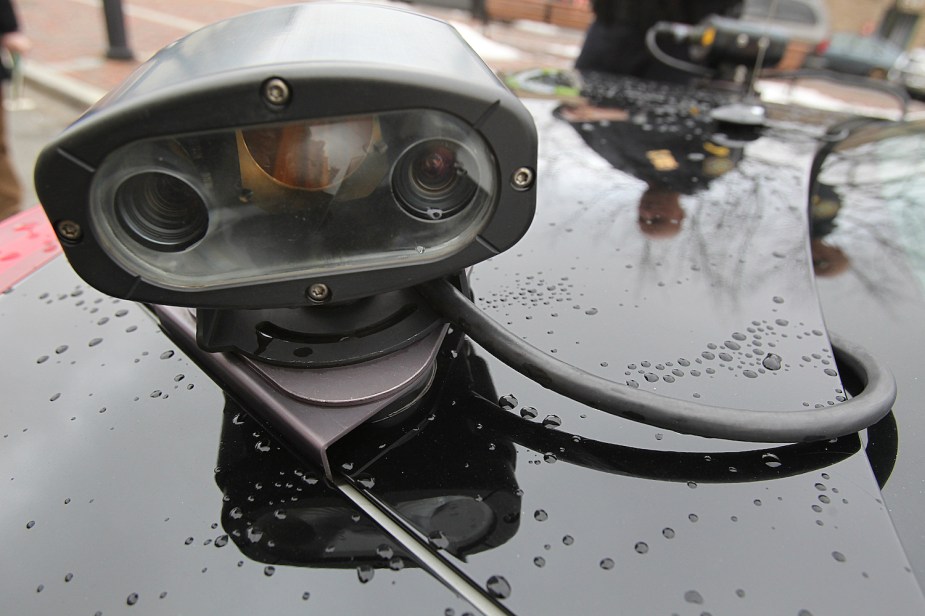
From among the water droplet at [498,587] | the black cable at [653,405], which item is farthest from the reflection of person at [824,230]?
the water droplet at [498,587]

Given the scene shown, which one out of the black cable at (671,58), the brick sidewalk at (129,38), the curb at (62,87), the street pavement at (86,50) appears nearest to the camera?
the black cable at (671,58)

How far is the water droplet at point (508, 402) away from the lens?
3.52 ft

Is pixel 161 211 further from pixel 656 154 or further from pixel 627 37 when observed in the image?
pixel 627 37

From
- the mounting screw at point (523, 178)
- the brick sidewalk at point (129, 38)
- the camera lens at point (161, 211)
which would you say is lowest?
the brick sidewalk at point (129, 38)

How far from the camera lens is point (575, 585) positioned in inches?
31.9

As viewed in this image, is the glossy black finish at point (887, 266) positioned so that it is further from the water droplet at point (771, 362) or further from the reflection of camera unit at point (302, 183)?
the reflection of camera unit at point (302, 183)

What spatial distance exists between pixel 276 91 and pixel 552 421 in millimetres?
647

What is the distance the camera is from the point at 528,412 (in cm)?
106

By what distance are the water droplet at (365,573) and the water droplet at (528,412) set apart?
0.35 m

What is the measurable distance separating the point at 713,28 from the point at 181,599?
3528 mm

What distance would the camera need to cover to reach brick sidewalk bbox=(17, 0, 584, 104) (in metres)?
7.41

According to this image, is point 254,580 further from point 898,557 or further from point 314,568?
point 898,557

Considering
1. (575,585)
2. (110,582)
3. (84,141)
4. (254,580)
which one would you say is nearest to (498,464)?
(575,585)

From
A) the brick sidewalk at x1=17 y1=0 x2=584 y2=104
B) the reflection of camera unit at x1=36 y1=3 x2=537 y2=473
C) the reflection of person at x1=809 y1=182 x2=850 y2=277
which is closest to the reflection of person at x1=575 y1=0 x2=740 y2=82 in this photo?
the brick sidewalk at x1=17 y1=0 x2=584 y2=104
